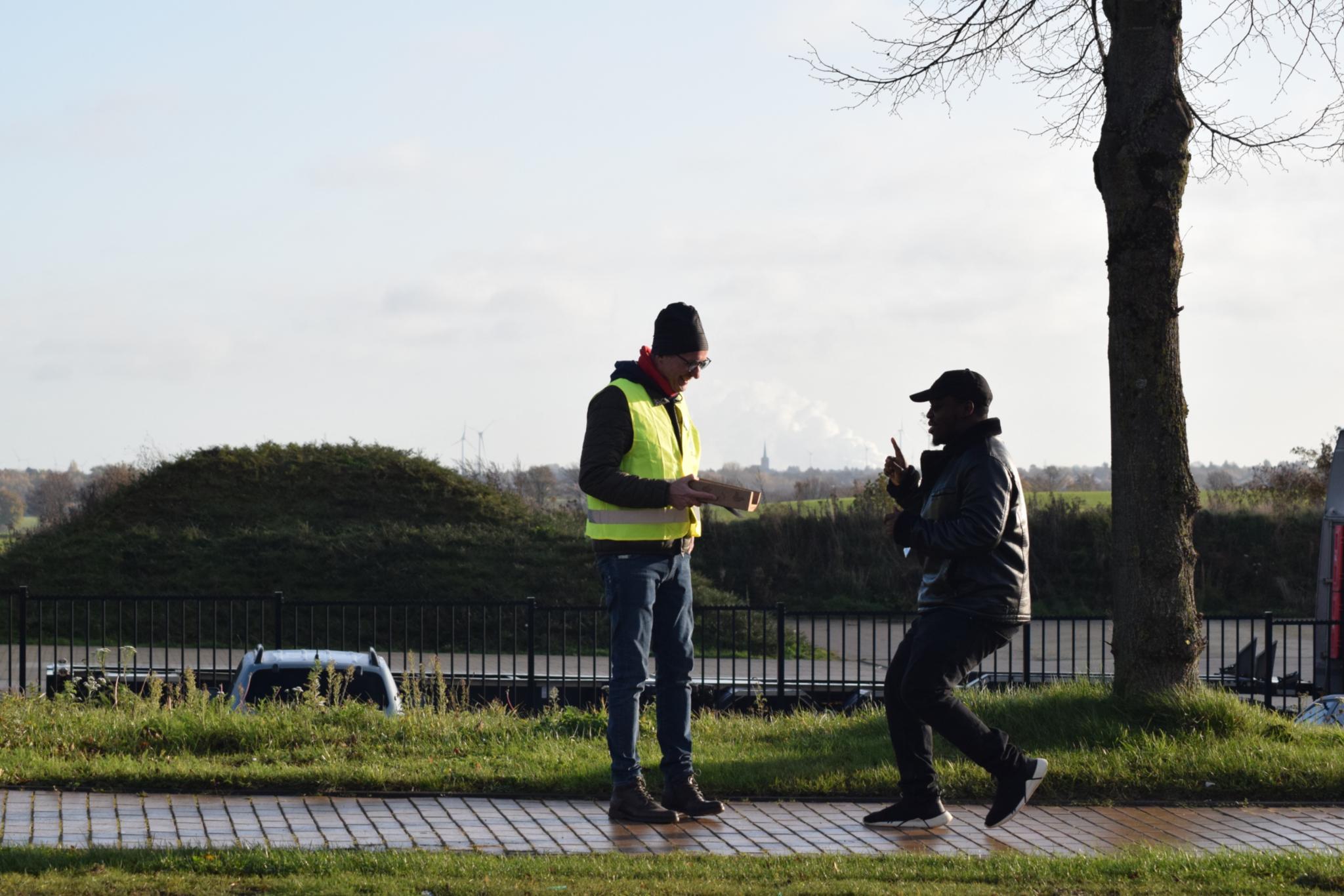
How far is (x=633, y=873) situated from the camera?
18.3ft

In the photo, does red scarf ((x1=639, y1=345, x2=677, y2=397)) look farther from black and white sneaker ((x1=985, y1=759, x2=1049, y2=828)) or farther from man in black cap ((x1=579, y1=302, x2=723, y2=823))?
black and white sneaker ((x1=985, y1=759, x2=1049, y2=828))

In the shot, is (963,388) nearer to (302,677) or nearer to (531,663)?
(302,677)

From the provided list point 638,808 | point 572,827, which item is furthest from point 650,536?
point 572,827

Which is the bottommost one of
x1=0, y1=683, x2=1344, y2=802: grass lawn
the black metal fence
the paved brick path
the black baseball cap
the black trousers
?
the black metal fence

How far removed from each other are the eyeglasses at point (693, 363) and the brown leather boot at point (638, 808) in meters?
1.93

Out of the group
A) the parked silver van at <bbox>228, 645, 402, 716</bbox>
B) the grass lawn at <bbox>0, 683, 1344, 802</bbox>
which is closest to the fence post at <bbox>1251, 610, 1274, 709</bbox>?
the grass lawn at <bbox>0, 683, 1344, 802</bbox>

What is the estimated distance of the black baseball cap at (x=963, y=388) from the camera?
6.61 metres

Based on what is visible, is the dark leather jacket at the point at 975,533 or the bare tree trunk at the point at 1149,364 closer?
the dark leather jacket at the point at 975,533

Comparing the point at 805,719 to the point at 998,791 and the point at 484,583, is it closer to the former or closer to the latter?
the point at 998,791

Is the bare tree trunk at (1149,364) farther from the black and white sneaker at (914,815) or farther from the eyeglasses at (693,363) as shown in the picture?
the eyeglasses at (693,363)

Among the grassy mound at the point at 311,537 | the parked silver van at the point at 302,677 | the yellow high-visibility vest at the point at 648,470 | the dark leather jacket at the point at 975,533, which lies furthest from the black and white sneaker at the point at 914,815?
the grassy mound at the point at 311,537

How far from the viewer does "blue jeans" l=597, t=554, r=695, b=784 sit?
661 centimetres

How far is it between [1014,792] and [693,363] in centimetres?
240

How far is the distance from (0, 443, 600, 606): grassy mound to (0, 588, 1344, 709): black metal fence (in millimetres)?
696
